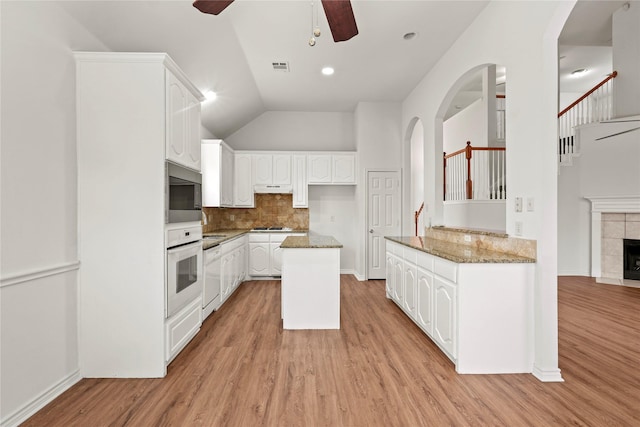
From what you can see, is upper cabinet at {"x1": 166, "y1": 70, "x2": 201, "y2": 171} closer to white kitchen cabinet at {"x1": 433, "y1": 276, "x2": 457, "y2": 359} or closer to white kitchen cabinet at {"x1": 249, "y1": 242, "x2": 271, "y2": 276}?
white kitchen cabinet at {"x1": 433, "y1": 276, "x2": 457, "y2": 359}

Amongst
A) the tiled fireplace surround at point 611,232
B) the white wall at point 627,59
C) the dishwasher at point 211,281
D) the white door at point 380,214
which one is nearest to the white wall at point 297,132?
the white door at point 380,214

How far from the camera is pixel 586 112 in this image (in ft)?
18.8

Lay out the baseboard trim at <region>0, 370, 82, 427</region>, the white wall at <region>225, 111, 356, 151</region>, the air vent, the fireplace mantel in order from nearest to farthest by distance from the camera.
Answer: the baseboard trim at <region>0, 370, 82, 427</region> → the air vent → the fireplace mantel → the white wall at <region>225, 111, 356, 151</region>

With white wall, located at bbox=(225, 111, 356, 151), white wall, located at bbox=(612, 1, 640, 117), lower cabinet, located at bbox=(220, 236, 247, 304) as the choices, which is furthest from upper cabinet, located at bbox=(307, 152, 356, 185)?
white wall, located at bbox=(612, 1, 640, 117)

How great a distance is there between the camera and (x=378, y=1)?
2846 mm

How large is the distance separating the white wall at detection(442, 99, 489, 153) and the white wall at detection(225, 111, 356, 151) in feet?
6.67

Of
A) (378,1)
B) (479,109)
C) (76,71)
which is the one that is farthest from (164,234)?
(479,109)

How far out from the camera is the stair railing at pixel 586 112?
537cm

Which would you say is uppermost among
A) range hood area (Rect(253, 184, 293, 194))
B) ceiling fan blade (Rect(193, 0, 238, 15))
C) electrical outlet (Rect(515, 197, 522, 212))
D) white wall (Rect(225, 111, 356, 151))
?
white wall (Rect(225, 111, 356, 151))

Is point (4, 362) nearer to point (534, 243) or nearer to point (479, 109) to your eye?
point (534, 243)

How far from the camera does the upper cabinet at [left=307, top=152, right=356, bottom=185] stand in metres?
5.82

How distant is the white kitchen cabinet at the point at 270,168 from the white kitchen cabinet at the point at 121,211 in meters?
3.43

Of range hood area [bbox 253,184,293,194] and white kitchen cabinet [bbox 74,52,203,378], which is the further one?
range hood area [bbox 253,184,293,194]

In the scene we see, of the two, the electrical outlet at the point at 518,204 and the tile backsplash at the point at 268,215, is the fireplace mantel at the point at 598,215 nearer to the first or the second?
the electrical outlet at the point at 518,204
